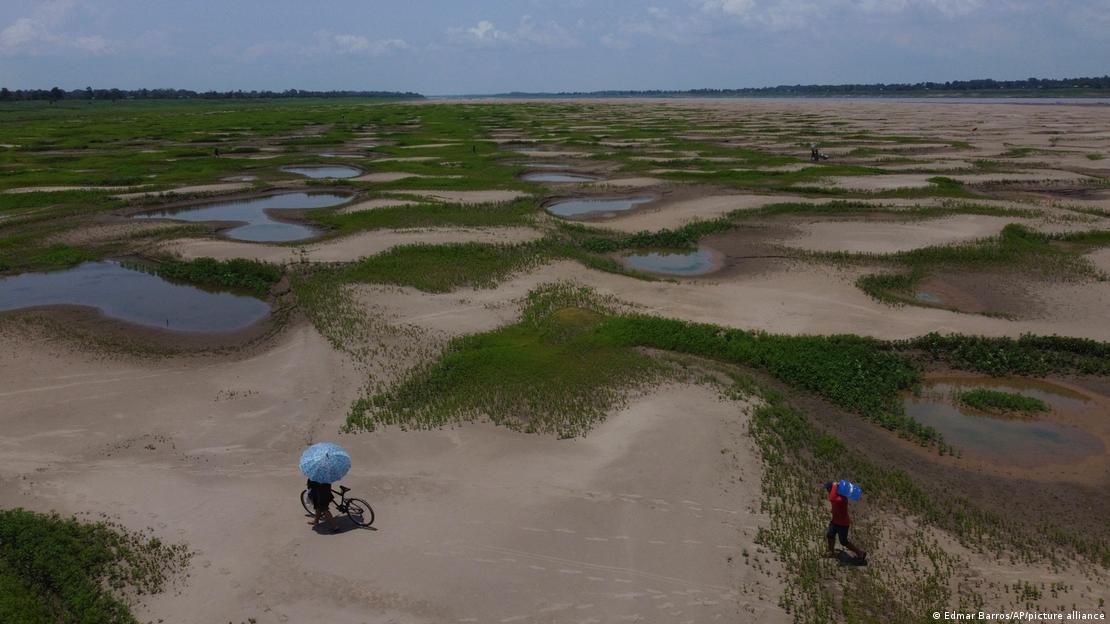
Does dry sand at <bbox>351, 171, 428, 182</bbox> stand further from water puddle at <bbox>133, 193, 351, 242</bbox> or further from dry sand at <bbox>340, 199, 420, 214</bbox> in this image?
dry sand at <bbox>340, 199, 420, 214</bbox>

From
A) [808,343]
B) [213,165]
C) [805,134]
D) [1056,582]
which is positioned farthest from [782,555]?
[805,134]

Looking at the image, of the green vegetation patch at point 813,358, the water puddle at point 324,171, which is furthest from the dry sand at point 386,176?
the green vegetation patch at point 813,358

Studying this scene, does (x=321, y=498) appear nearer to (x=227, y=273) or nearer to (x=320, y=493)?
(x=320, y=493)

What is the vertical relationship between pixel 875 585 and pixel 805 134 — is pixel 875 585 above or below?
below

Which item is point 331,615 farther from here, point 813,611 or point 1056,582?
point 1056,582

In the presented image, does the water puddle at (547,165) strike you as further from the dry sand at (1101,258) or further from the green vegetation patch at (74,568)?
the green vegetation patch at (74,568)
